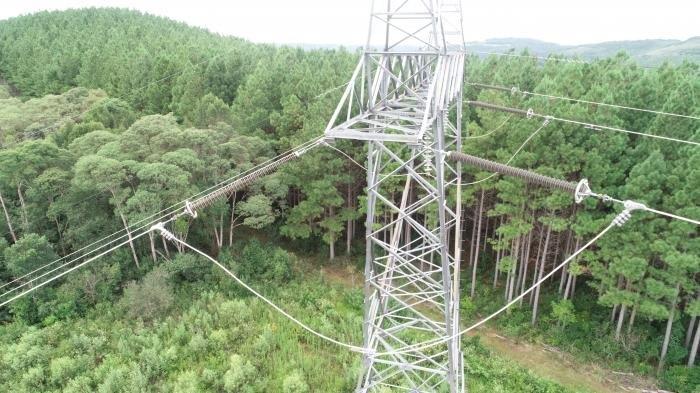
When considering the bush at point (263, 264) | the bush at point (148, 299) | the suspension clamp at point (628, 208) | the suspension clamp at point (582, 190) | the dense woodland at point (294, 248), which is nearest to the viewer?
the suspension clamp at point (628, 208)

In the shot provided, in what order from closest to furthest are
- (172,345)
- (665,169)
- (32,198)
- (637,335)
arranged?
(665,169), (172,345), (637,335), (32,198)

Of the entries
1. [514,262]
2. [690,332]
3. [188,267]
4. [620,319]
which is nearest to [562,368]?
[620,319]

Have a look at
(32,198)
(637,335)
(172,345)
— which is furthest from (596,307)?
(32,198)

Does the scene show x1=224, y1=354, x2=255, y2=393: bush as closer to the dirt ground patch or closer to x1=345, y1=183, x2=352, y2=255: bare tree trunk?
the dirt ground patch

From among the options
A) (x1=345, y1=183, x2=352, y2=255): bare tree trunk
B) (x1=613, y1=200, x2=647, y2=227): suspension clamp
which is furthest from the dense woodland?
(x1=613, y1=200, x2=647, y2=227): suspension clamp

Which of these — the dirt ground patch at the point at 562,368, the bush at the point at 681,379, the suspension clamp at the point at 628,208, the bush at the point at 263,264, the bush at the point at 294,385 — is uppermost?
the suspension clamp at the point at 628,208

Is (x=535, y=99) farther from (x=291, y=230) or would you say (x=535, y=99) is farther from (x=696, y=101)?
(x=291, y=230)

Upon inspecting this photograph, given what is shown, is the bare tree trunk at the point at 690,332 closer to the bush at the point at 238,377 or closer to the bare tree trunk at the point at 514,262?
the bare tree trunk at the point at 514,262

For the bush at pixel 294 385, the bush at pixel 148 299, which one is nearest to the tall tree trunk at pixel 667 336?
the bush at pixel 294 385
